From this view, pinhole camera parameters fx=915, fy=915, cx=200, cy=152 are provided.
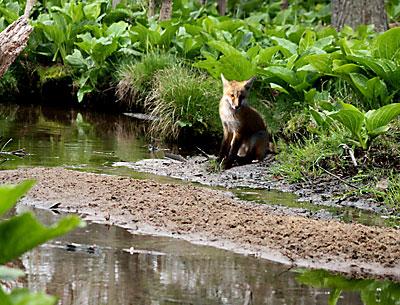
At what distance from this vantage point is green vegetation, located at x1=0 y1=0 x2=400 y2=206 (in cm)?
837

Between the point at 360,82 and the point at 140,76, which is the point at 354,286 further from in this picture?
the point at 140,76

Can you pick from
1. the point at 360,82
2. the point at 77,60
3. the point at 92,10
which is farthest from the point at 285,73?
the point at 92,10

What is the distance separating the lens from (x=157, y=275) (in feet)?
16.8

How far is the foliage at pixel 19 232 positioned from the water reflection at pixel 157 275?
2609 mm

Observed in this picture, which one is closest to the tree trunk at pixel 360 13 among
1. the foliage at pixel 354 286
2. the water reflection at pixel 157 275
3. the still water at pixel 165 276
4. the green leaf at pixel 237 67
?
the green leaf at pixel 237 67

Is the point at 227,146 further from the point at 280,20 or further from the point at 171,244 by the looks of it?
the point at 280,20

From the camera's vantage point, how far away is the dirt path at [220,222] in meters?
5.66

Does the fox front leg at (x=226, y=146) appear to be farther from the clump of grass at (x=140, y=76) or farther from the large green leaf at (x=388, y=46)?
the clump of grass at (x=140, y=76)

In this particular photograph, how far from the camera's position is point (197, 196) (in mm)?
7188

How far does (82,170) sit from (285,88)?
2.73m

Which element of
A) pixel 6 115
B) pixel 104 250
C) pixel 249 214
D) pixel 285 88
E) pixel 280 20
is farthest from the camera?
pixel 280 20

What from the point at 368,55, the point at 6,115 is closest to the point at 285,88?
the point at 368,55

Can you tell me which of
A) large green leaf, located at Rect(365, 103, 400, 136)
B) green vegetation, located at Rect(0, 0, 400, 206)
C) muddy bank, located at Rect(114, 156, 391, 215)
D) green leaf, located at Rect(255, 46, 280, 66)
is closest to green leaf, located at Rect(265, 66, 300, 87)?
green vegetation, located at Rect(0, 0, 400, 206)

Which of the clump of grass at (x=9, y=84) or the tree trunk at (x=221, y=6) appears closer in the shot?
the clump of grass at (x=9, y=84)
